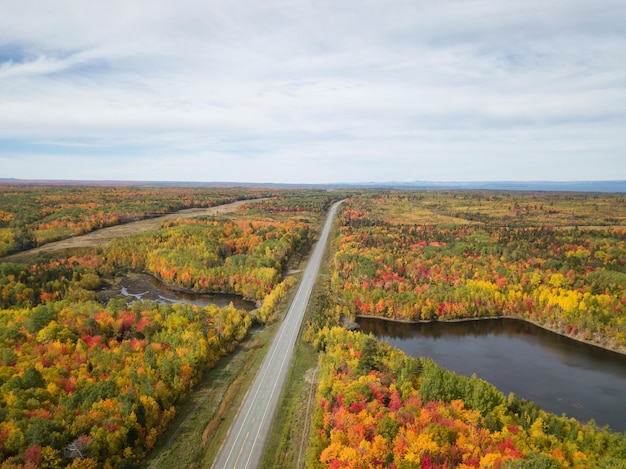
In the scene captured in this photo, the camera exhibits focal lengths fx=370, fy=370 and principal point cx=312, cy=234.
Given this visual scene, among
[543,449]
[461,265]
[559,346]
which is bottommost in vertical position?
[559,346]

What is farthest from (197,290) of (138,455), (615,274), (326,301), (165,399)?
(615,274)

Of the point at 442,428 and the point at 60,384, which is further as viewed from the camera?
the point at 60,384

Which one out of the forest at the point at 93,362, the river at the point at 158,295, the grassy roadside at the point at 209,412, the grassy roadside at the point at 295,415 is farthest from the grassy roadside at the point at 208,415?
the river at the point at 158,295

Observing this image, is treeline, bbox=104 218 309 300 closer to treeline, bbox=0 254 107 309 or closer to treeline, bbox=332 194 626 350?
treeline, bbox=0 254 107 309

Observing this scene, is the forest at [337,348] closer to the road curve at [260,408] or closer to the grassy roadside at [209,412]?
the grassy roadside at [209,412]

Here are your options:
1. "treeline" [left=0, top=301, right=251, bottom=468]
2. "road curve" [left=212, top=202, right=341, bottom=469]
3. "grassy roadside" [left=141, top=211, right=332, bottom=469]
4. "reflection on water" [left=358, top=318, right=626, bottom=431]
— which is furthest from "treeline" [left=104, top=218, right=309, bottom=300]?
"reflection on water" [left=358, top=318, right=626, bottom=431]

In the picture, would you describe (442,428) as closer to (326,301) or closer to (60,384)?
(60,384)

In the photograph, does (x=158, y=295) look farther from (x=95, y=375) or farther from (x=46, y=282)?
(x=95, y=375)
